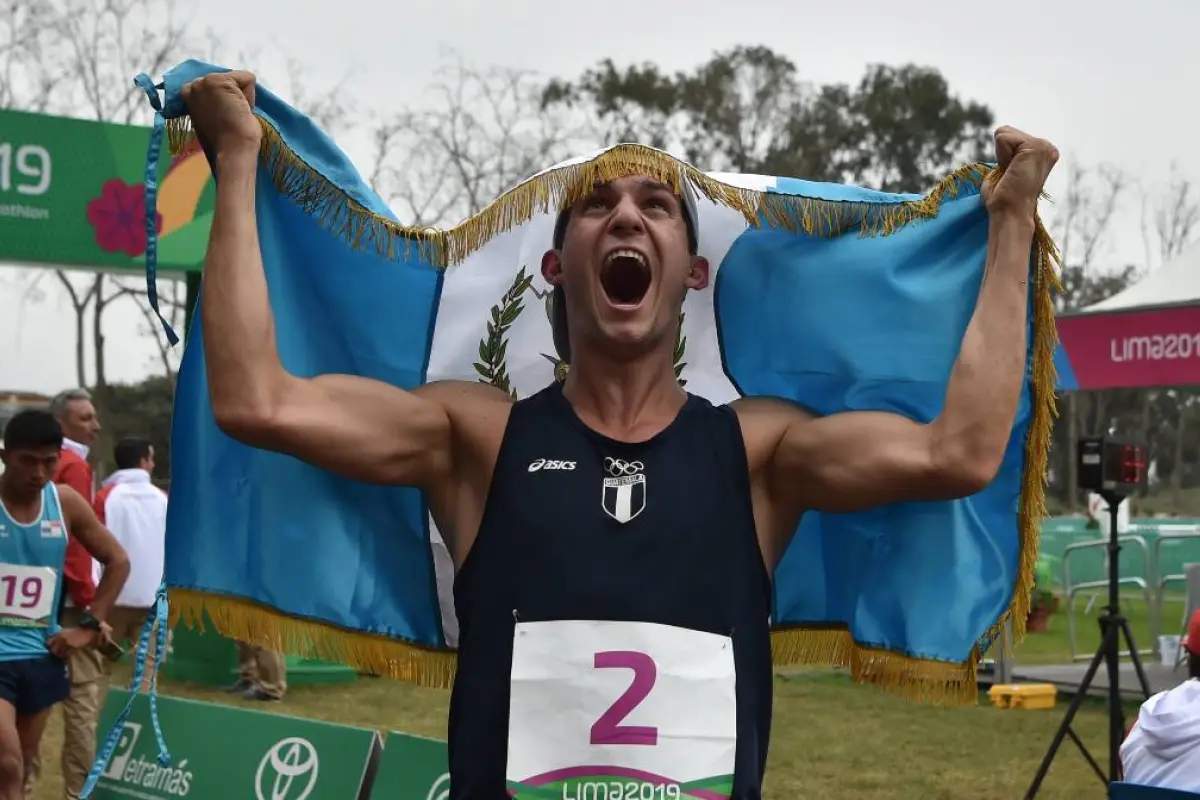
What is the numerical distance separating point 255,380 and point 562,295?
78 centimetres

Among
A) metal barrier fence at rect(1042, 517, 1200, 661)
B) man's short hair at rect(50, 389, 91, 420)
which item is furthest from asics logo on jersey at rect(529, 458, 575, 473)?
metal barrier fence at rect(1042, 517, 1200, 661)

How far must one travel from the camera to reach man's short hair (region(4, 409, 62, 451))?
5.61m

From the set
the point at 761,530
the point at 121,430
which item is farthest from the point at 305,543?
the point at 121,430

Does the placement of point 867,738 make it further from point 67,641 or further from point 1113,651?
point 67,641

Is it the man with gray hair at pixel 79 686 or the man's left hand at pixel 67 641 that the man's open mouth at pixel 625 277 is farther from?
the man with gray hair at pixel 79 686

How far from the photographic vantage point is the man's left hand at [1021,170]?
2.67 m

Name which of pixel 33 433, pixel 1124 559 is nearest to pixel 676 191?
pixel 33 433

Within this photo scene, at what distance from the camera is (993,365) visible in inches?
104

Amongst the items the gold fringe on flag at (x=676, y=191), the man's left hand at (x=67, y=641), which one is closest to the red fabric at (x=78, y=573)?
the man's left hand at (x=67, y=641)

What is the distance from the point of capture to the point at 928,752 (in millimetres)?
8914

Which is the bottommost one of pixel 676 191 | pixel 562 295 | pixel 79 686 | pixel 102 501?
pixel 79 686

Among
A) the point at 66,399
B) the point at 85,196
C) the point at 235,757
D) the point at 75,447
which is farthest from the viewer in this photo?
the point at 85,196

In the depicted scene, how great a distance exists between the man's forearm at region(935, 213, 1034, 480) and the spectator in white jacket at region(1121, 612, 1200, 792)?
6.92 feet

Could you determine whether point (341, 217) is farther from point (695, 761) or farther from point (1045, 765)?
point (1045, 765)
